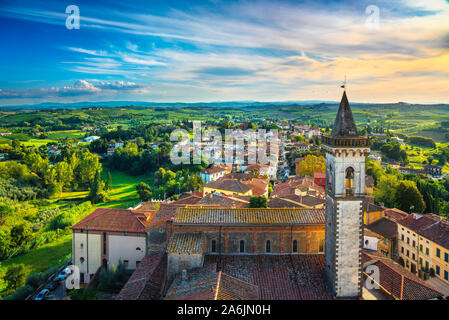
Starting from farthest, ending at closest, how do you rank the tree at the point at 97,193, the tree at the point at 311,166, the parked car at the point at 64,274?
the tree at the point at 311,166, the tree at the point at 97,193, the parked car at the point at 64,274

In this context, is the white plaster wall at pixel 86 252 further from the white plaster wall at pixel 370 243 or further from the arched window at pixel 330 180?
the white plaster wall at pixel 370 243

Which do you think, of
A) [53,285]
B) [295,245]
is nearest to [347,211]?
[295,245]

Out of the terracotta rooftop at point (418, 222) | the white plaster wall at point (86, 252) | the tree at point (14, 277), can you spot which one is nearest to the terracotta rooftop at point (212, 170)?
the white plaster wall at point (86, 252)

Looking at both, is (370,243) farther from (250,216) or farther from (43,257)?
(43,257)

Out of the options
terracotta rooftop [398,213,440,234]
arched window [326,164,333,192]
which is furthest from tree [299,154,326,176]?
arched window [326,164,333,192]

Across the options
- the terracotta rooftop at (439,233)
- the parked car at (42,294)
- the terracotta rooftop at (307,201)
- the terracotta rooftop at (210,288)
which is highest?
the terracotta rooftop at (210,288)

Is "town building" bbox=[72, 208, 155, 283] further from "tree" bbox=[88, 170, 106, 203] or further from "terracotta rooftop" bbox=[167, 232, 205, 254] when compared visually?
"tree" bbox=[88, 170, 106, 203]
